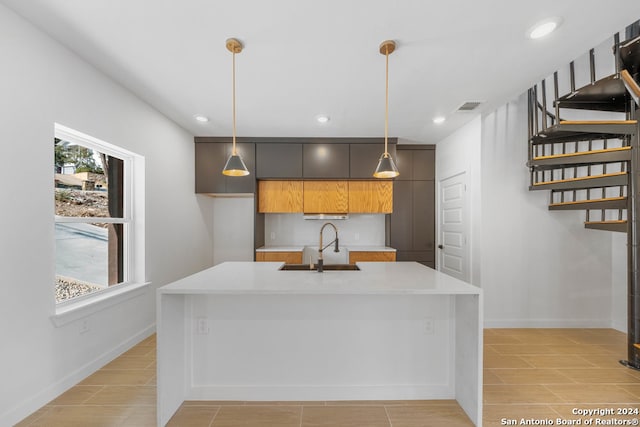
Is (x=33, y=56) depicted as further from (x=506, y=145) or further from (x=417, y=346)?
(x=506, y=145)

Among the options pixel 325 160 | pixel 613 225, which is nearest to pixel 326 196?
pixel 325 160

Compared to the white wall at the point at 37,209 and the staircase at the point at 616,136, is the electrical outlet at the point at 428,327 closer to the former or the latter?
the staircase at the point at 616,136

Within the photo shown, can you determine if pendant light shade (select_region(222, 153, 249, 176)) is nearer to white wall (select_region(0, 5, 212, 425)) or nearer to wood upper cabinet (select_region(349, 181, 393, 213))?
white wall (select_region(0, 5, 212, 425))

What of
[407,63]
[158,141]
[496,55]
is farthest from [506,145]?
[158,141]

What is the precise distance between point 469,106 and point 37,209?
3.88m

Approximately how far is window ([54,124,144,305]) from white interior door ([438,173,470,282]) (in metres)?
3.85

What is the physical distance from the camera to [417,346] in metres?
2.07

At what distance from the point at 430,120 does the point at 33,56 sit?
367 cm

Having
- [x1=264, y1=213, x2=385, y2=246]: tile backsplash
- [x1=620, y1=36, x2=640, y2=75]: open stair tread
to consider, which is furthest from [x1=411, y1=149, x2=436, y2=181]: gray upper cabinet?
[x1=620, y1=36, x2=640, y2=75]: open stair tread

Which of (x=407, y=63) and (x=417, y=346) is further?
(x=407, y=63)

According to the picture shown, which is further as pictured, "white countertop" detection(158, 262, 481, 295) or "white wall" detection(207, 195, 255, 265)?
"white wall" detection(207, 195, 255, 265)

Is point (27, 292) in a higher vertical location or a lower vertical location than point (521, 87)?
lower

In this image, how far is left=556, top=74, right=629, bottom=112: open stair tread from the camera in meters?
2.28

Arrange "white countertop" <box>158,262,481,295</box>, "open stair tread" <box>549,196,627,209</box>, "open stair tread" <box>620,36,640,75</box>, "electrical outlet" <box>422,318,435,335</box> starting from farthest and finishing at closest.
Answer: "open stair tread" <box>549,196,627,209</box> < "electrical outlet" <box>422,318,435,335</box> < "open stair tread" <box>620,36,640,75</box> < "white countertop" <box>158,262,481,295</box>
